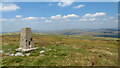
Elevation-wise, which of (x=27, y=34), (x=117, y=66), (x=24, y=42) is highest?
(x=27, y=34)

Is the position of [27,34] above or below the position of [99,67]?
above

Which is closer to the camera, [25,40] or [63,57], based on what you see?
[63,57]

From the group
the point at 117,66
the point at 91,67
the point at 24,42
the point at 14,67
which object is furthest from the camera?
the point at 24,42

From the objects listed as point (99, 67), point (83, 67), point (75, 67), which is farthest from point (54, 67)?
point (99, 67)

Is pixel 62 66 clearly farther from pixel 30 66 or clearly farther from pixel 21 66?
pixel 21 66

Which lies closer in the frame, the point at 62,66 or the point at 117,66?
the point at 62,66

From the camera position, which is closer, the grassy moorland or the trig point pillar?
the grassy moorland

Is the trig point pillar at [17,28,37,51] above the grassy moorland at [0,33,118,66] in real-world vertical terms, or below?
above

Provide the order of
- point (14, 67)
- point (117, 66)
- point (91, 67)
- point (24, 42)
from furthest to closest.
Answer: point (24, 42) < point (117, 66) < point (91, 67) < point (14, 67)

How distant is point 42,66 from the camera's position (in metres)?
10.9

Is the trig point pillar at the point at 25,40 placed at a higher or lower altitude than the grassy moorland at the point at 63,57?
higher

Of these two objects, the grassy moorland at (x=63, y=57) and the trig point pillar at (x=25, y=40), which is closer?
the grassy moorland at (x=63, y=57)

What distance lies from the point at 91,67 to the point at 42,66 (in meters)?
6.07

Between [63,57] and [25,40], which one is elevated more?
[25,40]
